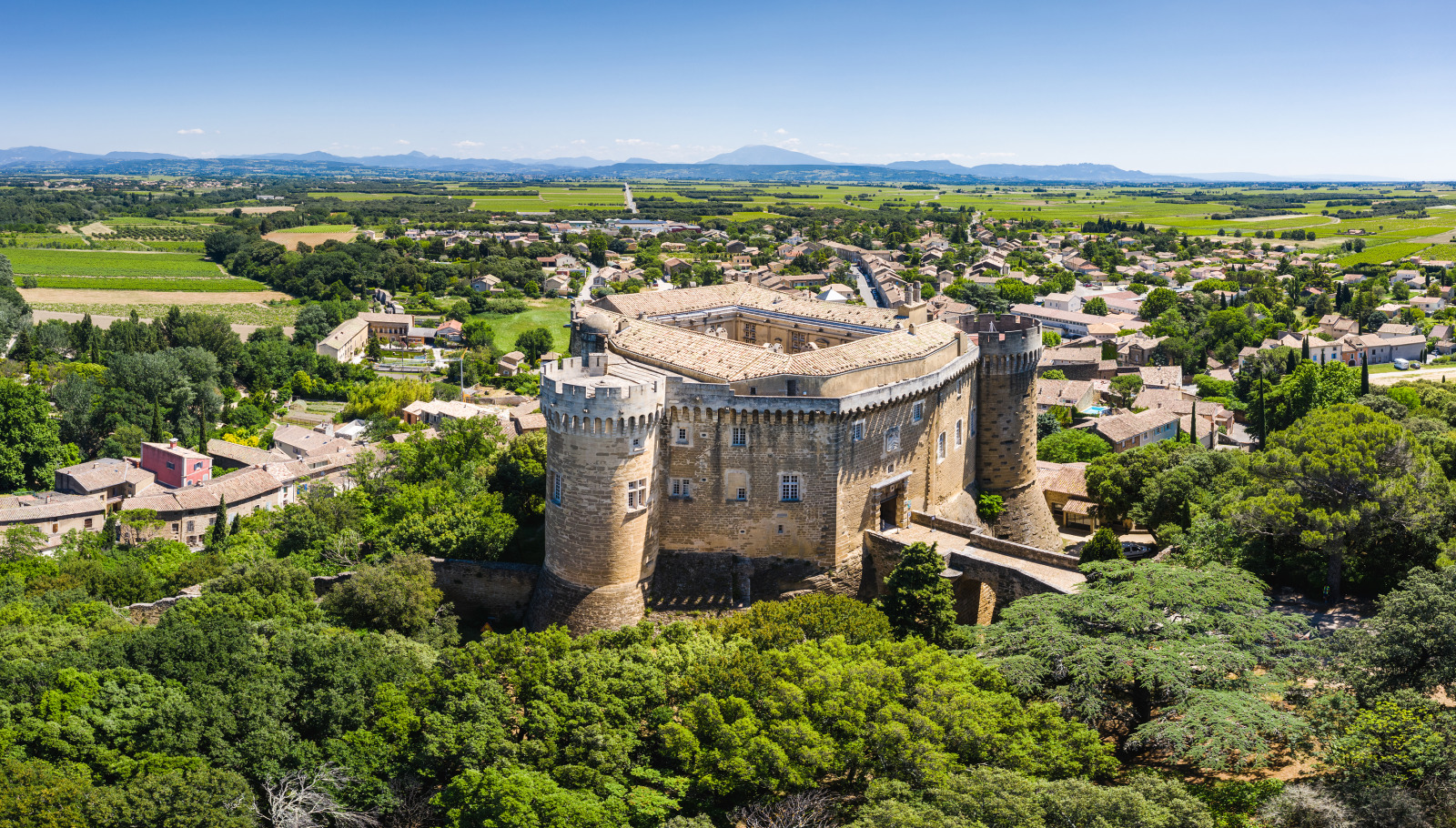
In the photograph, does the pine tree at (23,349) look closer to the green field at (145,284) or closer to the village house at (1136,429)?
the green field at (145,284)

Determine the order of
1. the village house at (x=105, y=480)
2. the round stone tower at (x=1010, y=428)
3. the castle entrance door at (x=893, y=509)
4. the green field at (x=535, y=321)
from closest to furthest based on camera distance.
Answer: the castle entrance door at (x=893, y=509) < the round stone tower at (x=1010, y=428) < the village house at (x=105, y=480) < the green field at (x=535, y=321)

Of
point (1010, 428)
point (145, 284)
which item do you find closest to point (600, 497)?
point (1010, 428)

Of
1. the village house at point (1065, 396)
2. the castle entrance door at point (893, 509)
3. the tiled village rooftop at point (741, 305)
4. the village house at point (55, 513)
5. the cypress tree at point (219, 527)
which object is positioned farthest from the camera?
the village house at point (1065, 396)

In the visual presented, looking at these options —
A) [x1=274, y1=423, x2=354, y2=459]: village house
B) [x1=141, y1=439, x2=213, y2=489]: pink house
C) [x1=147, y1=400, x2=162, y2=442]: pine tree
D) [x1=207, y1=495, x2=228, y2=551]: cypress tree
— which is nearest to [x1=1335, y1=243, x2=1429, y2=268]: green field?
[x1=274, y1=423, x2=354, y2=459]: village house

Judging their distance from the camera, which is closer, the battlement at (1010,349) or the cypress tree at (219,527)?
the battlement at (1010,349)

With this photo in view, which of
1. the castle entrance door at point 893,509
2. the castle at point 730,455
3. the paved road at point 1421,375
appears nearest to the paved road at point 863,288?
the paved road at point 1421,375

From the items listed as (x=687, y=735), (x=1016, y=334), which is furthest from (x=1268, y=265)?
(x=687, y=735)
